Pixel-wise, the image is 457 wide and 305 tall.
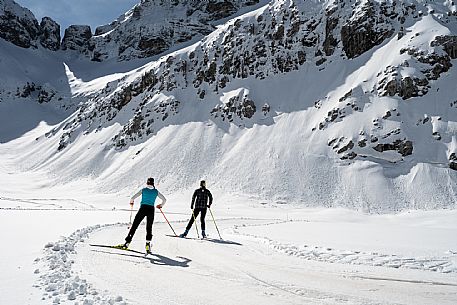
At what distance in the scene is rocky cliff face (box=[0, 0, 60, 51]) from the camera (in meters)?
116

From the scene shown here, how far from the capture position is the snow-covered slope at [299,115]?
36000 millimetres

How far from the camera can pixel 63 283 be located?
6.89m

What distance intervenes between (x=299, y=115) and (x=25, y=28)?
363 ft

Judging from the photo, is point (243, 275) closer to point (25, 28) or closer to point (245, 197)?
point (245, 197)

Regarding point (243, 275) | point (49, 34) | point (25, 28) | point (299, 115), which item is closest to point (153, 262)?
point (243, 275)

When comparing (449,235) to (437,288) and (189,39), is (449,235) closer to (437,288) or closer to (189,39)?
(437,288)

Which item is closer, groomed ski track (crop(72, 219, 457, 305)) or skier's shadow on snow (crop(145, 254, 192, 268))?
A: groomed ski track (crop(72, 219, 457, 305))

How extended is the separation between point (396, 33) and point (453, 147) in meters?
18.2

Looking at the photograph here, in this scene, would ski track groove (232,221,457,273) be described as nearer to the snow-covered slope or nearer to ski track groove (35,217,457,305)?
ski track groove (35,217,457,305)

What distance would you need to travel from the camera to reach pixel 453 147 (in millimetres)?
34500

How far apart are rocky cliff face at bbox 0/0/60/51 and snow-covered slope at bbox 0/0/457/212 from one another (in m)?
66.9

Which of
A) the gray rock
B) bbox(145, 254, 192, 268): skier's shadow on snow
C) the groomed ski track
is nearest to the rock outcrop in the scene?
the gray rock

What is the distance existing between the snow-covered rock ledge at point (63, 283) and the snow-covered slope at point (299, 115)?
2845 centimetres

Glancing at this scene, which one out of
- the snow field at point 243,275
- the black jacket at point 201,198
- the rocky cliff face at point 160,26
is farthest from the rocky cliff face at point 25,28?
the snow field at point 243,275
